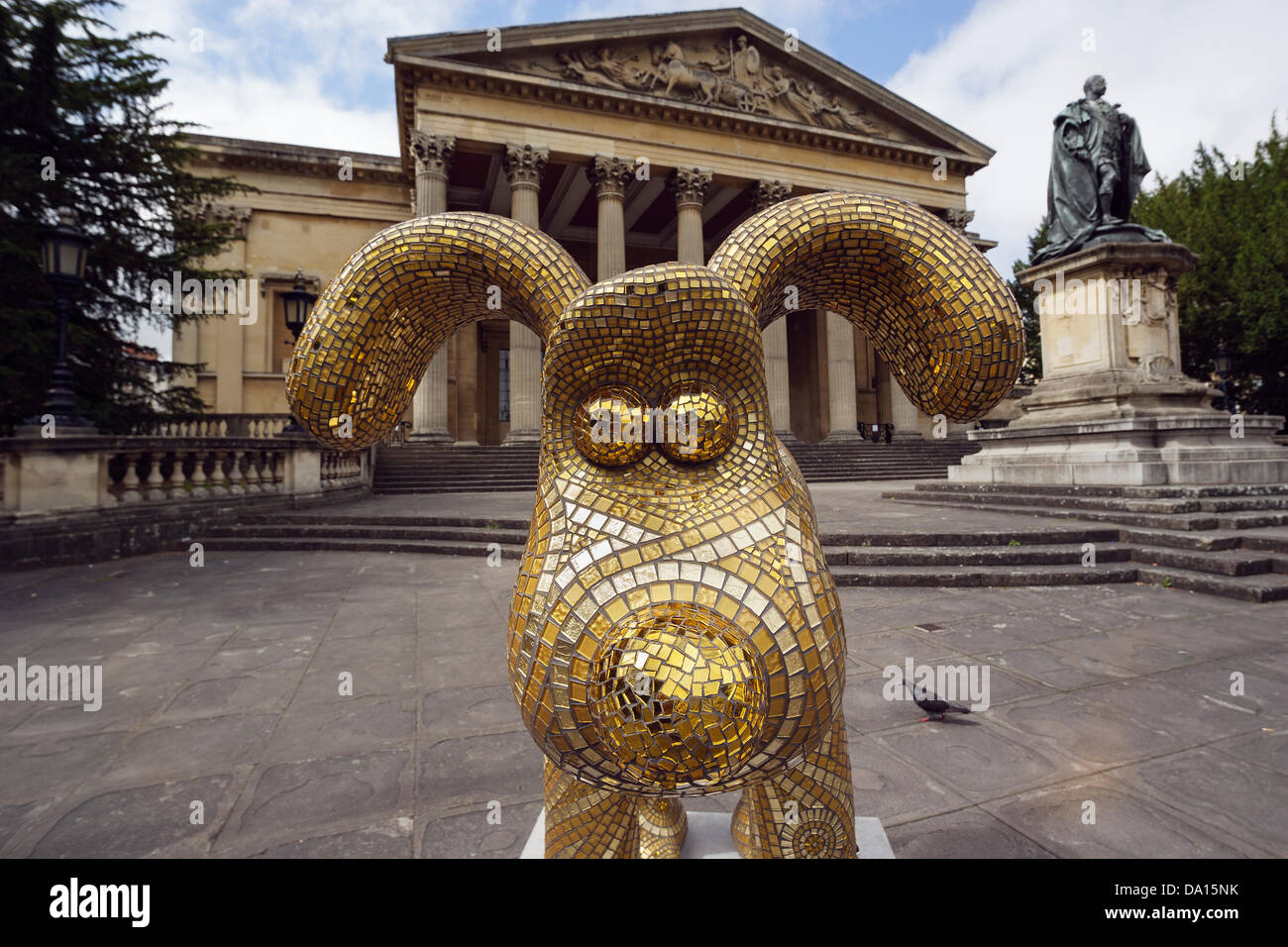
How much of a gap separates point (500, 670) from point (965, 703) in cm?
238

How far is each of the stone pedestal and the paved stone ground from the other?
14.8 feet

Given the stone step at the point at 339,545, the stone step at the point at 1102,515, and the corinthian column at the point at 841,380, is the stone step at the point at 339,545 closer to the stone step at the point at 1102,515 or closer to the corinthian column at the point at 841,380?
the stone step at the point at 1102,515

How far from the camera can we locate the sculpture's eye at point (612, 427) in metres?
0.93

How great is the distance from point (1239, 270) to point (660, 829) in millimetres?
27398

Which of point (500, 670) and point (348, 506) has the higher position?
point (348, 506)

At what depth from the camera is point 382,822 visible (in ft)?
6.36

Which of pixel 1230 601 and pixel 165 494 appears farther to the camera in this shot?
pixel 165 494

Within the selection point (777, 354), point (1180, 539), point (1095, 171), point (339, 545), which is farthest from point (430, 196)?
point (1180, 539)

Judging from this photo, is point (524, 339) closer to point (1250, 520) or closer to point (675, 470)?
point (1250, 520)

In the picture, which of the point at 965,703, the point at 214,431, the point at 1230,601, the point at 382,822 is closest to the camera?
the point at 382,822

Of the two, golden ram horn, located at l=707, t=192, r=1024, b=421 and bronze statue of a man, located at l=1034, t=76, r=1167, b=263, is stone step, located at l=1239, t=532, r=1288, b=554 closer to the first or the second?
bronze statue of a man, located at l=1034, t=76, r=1167, b=263

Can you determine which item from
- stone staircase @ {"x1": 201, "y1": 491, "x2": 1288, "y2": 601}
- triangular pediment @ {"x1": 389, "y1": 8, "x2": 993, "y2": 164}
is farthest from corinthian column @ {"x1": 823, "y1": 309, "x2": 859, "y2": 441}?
stone staircase @ {"x1": 201, "y1": 491, "x2": 1288, "y2": 601}
